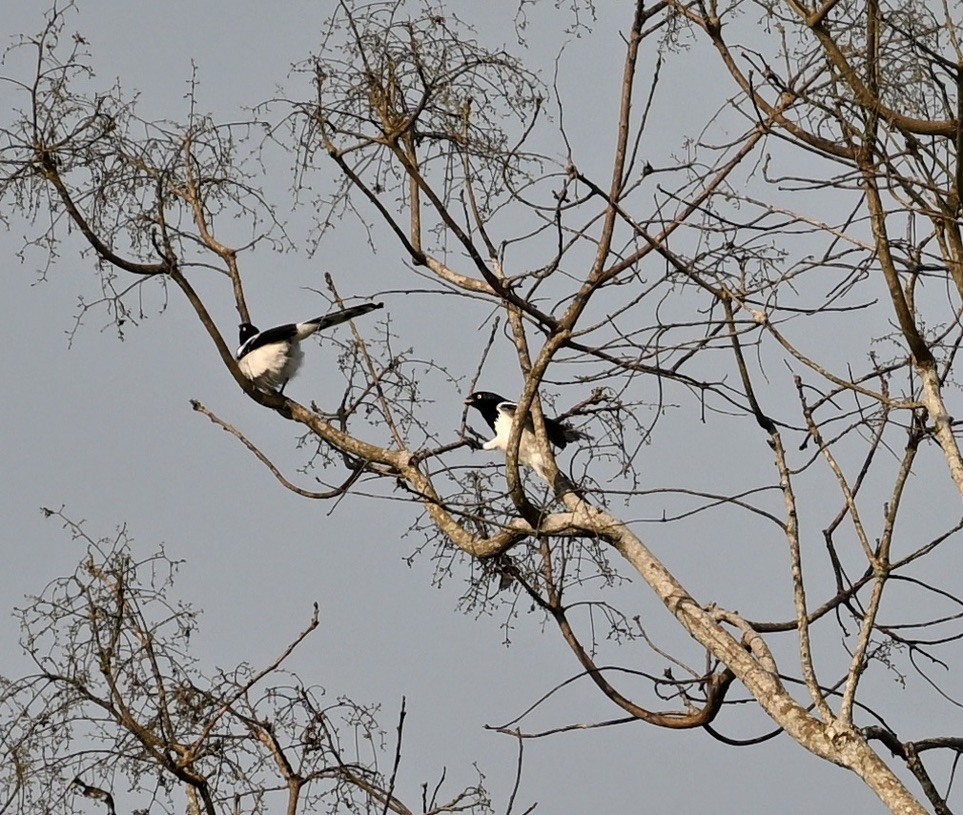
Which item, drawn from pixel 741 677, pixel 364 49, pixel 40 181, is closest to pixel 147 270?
pixel 40 181

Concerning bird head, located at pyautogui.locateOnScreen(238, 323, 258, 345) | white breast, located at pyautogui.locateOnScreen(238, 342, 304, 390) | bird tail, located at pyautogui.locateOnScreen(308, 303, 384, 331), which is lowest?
bird tail, located at pyautogui.locateOnScreen(308, 303, 384, 331)

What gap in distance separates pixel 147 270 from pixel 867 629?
3352 millimetres

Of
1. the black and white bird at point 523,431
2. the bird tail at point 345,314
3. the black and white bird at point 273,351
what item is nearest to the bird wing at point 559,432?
the black and white bird at point 523,431

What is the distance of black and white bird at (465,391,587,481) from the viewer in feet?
19.8

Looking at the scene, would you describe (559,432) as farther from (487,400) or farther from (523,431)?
(487,400)

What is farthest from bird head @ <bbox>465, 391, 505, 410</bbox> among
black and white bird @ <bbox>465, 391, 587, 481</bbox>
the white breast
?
the white breast

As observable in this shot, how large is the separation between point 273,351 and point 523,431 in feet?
8.68

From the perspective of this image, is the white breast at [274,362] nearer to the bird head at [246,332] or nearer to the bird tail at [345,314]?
the bird head at [246,332]

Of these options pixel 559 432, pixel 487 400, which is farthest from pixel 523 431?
pixel 487 400

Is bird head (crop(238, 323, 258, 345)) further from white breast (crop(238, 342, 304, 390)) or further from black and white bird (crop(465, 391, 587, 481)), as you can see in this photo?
black and white bird (crop(465, 391, 587, 481))

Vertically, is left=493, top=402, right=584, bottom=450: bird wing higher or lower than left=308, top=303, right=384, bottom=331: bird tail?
lower

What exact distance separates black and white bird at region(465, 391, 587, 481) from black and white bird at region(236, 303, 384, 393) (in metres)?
0.97

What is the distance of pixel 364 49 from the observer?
523 centimetres

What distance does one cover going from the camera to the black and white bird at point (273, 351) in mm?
7926
